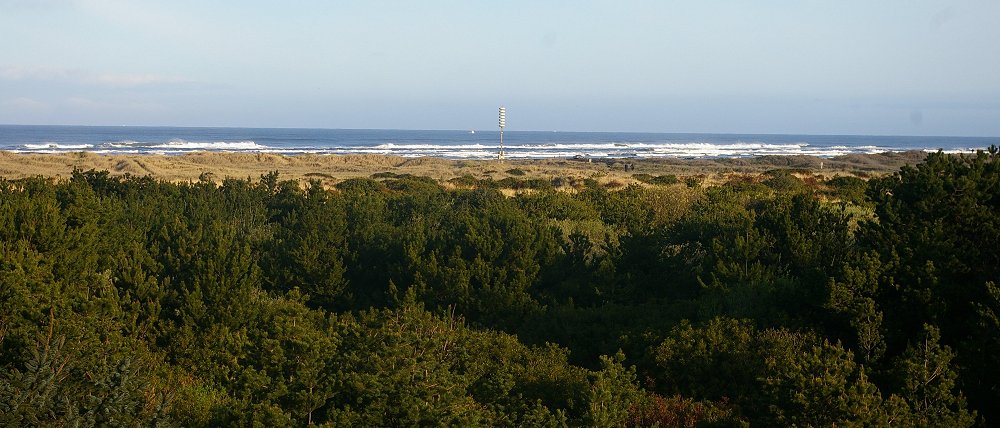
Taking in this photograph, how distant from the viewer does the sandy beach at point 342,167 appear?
40.1 meters

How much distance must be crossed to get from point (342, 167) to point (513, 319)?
39725 mm

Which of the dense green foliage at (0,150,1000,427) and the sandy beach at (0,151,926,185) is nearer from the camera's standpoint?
the dense green foliage at (0,150,1000,427)

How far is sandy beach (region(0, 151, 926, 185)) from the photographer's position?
1578 inches

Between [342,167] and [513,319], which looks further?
[342,167]

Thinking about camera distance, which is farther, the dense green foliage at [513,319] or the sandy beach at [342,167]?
the sandy beach at [342,167]

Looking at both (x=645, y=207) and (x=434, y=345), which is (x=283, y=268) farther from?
(x=645, y=207)

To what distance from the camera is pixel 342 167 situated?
51.2 m

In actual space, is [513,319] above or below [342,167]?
below

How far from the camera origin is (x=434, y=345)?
25.5 ft

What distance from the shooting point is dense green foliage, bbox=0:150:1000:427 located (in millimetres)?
6934

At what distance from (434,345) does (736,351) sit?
3628 mm

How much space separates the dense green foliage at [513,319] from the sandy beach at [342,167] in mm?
22098

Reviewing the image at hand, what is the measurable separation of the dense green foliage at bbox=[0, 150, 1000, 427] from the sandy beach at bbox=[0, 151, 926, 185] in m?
22.1

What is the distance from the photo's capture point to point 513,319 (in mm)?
12875
